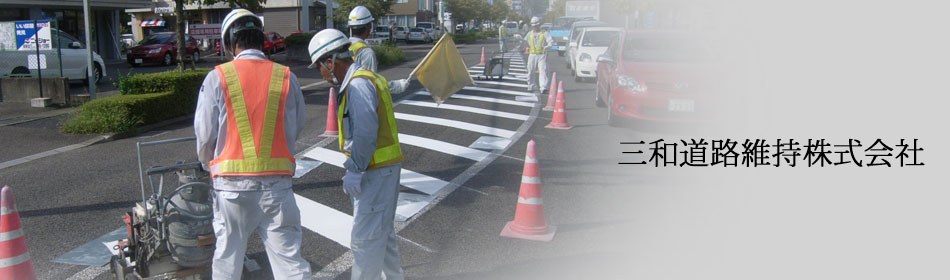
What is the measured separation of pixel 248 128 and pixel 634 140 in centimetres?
784

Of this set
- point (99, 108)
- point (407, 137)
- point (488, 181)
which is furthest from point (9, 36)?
point (488, 181)

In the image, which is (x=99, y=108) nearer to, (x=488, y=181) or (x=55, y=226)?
(x=55, y=226)

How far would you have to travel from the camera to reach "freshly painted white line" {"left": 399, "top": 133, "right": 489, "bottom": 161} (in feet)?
28.6

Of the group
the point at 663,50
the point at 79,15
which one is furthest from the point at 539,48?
the point at 79,15

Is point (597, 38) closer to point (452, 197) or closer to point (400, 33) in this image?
point (452, 197)

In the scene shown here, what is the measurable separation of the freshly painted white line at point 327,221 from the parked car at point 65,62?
37.9ft

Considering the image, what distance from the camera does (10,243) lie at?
3.78 metres

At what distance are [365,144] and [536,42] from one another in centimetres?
1182

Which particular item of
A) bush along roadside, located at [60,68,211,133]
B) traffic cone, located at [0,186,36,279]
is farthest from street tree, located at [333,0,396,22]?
traffic cone, located at [0,186,36,279]

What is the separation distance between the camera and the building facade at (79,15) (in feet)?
85.4

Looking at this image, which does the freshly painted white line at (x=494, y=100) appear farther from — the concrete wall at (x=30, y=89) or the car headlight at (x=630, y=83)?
the concrete wall at (x=30, y=89)

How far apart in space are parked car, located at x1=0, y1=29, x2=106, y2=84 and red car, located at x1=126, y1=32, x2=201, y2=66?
22.3 ft

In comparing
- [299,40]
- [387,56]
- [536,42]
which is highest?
[299,40]

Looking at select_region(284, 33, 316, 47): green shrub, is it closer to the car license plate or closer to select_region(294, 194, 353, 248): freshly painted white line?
the car license plate
